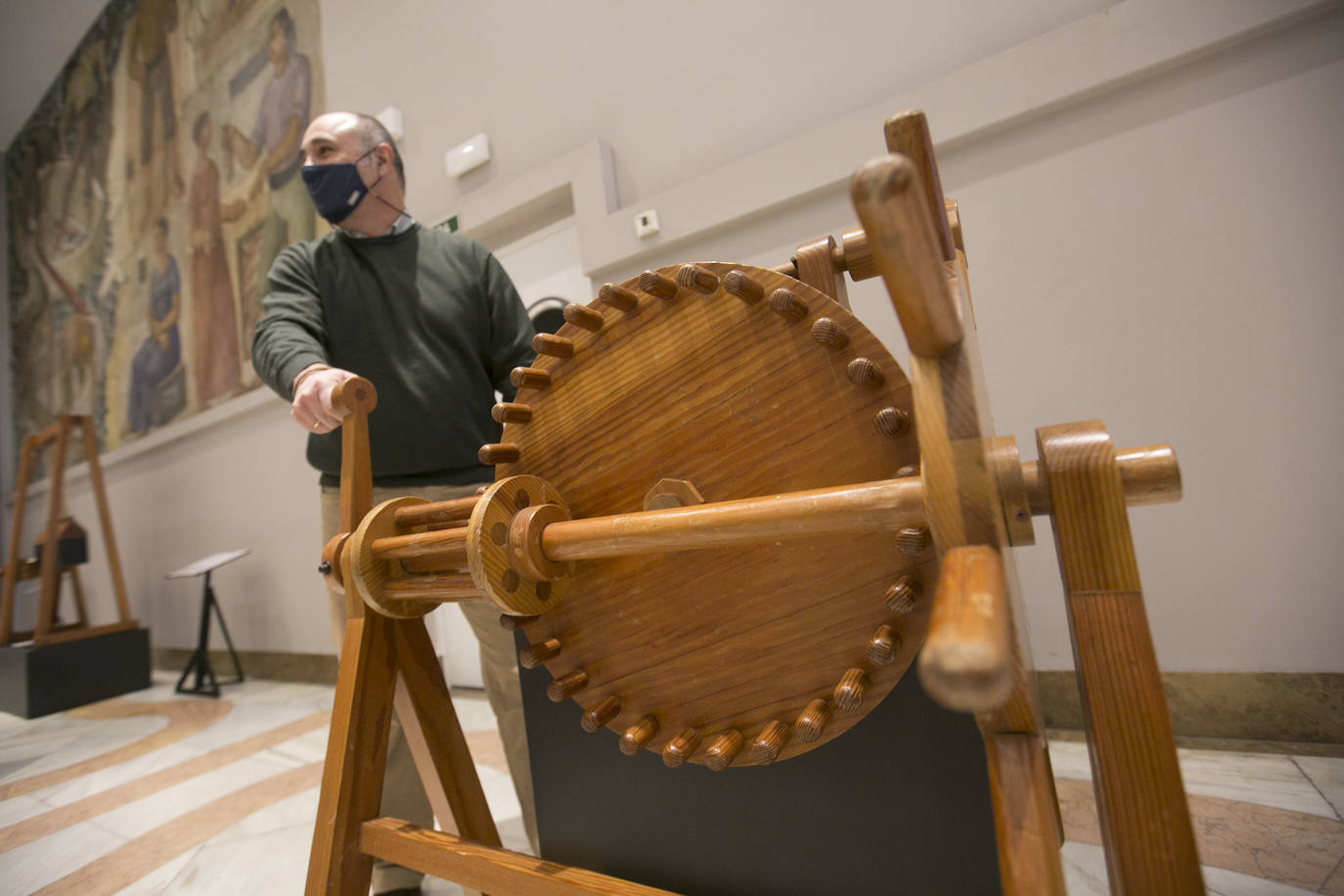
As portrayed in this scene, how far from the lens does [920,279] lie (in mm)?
375

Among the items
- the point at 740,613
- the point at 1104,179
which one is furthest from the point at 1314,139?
the point at 740,613

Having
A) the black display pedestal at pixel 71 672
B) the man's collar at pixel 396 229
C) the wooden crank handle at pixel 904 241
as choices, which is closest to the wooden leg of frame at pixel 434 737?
the wooden crank handle at pixel 904 241

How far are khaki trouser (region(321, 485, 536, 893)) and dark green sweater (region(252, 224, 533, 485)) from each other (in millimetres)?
47

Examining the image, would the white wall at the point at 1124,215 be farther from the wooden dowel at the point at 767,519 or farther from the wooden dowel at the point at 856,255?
the wooden dowel at the point at 767,519

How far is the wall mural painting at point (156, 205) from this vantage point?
3.89m

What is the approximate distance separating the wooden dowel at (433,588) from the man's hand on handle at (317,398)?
293 mm

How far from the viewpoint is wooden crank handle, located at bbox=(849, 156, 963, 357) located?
1.11 feet

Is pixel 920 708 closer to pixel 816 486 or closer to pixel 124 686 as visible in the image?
pixel 816 486

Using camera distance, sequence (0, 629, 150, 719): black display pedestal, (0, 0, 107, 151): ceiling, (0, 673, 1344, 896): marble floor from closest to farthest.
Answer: (0, 673, 1344, 896): marble floor, (0, 629, 150, 719): black display pedestal, (0, 0, 107, 151): ceiling

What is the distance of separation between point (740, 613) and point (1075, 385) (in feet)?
4.42

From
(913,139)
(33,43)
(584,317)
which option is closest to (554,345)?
(584,317)

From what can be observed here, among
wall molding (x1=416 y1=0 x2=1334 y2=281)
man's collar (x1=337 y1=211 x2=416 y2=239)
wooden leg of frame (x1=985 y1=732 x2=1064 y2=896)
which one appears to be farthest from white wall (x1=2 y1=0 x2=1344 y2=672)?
wooden leg of frame (x1=985 y1=732 x2=1064 y2=896)

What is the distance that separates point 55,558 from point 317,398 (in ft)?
13.2

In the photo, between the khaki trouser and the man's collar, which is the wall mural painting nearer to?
the man's collar
